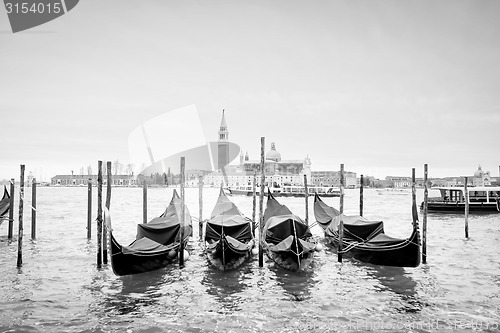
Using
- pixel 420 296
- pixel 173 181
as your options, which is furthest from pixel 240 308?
pixel 173 181

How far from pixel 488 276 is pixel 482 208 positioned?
17.6 m

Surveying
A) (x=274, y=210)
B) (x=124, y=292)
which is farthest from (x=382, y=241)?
(x=124, y=292)

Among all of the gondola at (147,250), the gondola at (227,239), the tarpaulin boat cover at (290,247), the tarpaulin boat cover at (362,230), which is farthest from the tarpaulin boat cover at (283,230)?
the gondola at (147,250)

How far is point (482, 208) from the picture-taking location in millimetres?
23406

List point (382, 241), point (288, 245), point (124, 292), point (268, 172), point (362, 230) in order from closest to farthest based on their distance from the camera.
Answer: point (124, 292)
point (288, 245)
point (382, 241)
point (362, 230)
point (268, 172)

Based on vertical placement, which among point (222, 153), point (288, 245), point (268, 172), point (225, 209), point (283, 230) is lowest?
point (288, 245)

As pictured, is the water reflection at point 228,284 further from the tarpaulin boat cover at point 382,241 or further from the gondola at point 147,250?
the tarpaulin boat cover at point 382,241

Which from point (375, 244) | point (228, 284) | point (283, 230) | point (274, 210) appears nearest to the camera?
point (228, 284)

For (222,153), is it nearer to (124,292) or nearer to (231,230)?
(231,230)

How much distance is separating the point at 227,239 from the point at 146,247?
6.21 feet

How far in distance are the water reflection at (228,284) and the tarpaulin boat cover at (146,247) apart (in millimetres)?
1193

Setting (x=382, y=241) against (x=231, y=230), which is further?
(x=231, y=230)

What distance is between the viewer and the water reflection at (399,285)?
6.41m

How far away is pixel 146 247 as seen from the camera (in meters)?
8.36
